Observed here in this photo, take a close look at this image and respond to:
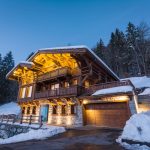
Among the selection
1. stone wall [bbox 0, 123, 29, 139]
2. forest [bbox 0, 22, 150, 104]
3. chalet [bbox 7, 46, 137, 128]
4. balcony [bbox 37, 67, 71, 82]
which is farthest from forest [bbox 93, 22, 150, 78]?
stone wall [bbox 0, 123, 29, 139]

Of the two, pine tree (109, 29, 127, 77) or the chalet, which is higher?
pine tree (109, 29, 127, 77)

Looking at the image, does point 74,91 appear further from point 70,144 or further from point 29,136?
point 70,144

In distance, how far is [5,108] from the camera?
48.2m

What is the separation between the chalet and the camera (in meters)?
17.6

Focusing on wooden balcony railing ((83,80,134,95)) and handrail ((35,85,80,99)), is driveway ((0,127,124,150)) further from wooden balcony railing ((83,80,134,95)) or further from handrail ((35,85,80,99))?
handrail ((35,85,80,99))

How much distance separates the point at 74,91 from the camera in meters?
20.6

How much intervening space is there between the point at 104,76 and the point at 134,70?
74.0ft

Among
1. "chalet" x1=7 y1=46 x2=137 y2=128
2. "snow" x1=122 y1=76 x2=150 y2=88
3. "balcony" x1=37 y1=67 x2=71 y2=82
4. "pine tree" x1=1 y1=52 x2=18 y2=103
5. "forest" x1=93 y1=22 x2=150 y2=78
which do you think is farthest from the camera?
"pine tree" x1=1 y1=52 x2=18 y2=103

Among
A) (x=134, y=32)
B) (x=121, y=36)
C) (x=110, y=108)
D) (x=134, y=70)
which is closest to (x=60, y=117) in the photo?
(x=110, y=108)

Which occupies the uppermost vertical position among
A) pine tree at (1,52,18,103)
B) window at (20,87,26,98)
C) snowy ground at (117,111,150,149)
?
pine tree at (1,52,18,103)

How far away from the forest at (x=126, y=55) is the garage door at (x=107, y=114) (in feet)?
73.8

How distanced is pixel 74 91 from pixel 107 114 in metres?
4.82

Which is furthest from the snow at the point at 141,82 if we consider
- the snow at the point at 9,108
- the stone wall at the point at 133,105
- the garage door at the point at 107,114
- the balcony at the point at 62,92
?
the snow at the point at 9,108

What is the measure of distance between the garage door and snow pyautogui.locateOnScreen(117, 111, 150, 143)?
776 centimetres
